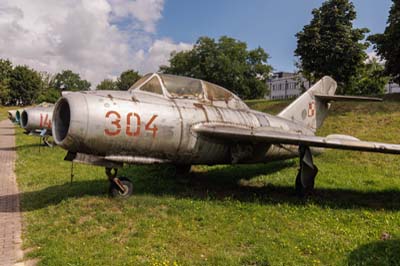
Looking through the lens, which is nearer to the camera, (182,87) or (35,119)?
(182,87)

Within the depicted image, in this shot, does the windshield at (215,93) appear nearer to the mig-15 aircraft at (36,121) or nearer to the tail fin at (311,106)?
the tail fin at (311,106)

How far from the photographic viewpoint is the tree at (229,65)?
5674 cm

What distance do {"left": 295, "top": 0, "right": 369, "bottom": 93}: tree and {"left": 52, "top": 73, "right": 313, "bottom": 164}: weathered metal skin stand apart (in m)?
18.9

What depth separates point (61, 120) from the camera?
21.4ft

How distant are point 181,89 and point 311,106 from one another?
17.8 ft

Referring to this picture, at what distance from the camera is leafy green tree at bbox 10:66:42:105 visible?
281 feet

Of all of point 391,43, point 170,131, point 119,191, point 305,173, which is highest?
point 391,43

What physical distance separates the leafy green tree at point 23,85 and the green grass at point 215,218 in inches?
3382

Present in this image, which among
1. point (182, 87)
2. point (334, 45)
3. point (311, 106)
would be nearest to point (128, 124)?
point (182, 87)

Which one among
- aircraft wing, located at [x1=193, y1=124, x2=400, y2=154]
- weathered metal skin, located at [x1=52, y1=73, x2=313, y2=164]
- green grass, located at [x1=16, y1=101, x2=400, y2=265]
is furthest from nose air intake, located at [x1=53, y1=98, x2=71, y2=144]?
aircraft wing, located at [x1=193, y1=124, x2=400, y2=154]

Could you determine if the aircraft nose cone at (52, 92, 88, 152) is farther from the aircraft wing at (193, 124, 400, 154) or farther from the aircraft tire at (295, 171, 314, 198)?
the aircraft tire at (295, 171, 314, 198)

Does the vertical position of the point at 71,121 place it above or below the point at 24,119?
above

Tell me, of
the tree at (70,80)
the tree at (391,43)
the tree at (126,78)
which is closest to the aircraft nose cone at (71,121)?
the tree at (391,43)

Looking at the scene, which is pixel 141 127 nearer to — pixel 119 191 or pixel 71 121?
pixel 71 121
